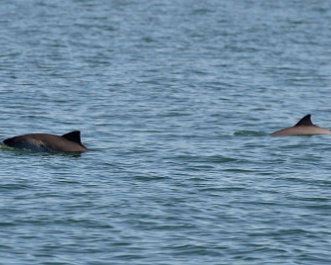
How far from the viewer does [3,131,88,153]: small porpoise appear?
2475cm

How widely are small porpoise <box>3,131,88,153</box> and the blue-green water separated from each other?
264mm

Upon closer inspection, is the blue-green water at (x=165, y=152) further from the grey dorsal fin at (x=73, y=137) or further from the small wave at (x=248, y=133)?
the grey dorsal fin at (x=73, y=137)

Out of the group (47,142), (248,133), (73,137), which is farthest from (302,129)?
(47,142)

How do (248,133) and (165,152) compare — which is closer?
(165,152)

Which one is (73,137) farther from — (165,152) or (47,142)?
(165,152)

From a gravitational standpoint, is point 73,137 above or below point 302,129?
above

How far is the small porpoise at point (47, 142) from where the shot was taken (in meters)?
24.8

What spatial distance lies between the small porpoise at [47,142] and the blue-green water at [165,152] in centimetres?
26

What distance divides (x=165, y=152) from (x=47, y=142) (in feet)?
9.05

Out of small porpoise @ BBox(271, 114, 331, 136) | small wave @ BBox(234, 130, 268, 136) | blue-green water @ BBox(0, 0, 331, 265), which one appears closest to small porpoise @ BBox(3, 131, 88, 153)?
blue-green water @ BBox(0, 0, 331, 265)

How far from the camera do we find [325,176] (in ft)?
76.0

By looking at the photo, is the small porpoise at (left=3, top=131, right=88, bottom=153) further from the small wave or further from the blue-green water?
the small wave

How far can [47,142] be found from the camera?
2477cm

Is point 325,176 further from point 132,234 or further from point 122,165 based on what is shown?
point 132,234
